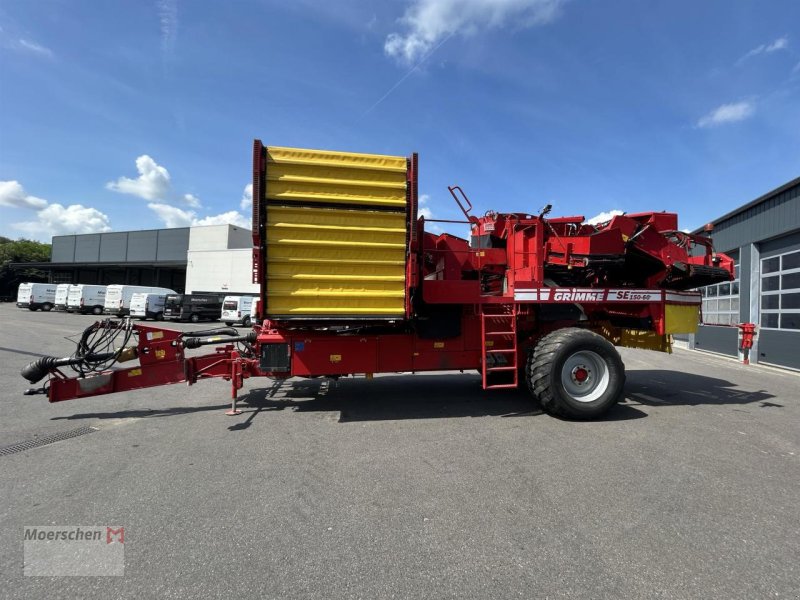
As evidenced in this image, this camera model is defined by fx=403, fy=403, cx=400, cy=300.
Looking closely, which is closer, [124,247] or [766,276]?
[766,276]

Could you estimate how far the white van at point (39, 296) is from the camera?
38281 millimetres

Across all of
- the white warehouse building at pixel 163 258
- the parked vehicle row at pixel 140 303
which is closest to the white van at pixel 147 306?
the parked vehicle row at pixel 140 303

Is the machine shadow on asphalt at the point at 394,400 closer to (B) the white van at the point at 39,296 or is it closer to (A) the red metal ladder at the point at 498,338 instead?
(A) the red metal ladder at the point at 498,338

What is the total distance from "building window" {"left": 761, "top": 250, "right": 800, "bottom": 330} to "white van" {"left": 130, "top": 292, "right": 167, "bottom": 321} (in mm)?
35010

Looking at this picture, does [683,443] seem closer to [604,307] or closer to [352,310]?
[604,307]

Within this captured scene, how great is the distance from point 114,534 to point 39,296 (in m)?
48.0

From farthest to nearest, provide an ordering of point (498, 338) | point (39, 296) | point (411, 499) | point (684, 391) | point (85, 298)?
point (39, 296), point (85, 298), point (684, 391), point (498, 338), point (411, 499)

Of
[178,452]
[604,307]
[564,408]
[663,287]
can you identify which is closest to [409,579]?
[178,452]

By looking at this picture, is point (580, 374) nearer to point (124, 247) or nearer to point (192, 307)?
point (192, 307)

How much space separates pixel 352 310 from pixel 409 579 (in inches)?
135

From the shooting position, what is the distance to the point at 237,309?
89.2 ft

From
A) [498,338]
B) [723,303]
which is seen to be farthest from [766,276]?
[498,338]

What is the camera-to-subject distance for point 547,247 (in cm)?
623

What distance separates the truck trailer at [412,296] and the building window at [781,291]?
7984mm
